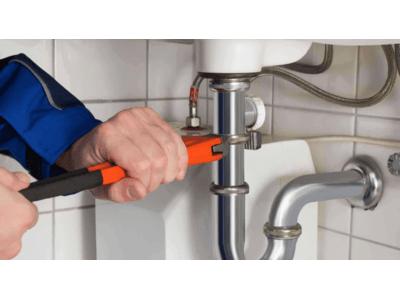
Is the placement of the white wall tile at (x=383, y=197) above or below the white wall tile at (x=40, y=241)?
above

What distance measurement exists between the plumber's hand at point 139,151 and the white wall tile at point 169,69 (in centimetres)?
46

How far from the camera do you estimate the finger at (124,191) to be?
652 millimetres

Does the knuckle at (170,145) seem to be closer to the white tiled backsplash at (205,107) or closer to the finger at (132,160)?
the finger at (132,160)

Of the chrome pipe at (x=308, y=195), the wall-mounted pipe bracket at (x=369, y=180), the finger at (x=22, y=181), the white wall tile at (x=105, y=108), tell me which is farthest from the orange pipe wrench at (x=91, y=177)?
the white wall tile at (x=105, y=108)

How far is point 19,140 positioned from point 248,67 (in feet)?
0.99

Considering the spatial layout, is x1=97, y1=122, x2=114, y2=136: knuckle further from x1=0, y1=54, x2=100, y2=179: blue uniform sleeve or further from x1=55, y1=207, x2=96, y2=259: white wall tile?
x1=55, y1=207, x2=96, y2=259: white wall tile

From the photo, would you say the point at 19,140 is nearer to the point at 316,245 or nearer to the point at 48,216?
the point at 48,216

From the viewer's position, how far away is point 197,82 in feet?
3.14

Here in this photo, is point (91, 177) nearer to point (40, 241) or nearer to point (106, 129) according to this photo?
point (106, 129)

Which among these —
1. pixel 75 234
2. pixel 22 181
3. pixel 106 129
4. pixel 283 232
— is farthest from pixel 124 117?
pixel 75 234

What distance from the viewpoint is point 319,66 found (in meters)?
0.96

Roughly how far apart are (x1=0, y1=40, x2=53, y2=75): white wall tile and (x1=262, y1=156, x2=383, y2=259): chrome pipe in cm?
43

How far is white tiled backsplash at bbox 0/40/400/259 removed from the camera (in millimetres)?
905

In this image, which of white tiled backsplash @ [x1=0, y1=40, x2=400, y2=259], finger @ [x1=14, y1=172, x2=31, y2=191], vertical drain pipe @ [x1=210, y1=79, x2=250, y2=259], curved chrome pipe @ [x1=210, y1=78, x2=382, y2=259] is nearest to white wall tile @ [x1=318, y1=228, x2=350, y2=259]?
white tiled backsplash @ [x1=0, y1=40, x2=400, y2=259]
